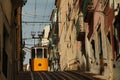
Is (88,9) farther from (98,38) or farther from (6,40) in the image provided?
(6,40)

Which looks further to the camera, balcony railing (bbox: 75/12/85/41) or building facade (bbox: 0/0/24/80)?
balcony railing (bbox: 75/12/85/41)

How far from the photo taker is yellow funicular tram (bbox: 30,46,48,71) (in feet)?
157

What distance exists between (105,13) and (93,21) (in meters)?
→ 4.74

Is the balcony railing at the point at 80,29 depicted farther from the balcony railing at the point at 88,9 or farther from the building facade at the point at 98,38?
the balcony railing at the point at 88,9

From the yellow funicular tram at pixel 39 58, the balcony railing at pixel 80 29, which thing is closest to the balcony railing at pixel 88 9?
the balcony railing at pixel 80 29

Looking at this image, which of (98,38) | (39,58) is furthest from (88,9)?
(39,58)

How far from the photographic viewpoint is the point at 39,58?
158 feet

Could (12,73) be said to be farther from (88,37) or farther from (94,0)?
(88,37)

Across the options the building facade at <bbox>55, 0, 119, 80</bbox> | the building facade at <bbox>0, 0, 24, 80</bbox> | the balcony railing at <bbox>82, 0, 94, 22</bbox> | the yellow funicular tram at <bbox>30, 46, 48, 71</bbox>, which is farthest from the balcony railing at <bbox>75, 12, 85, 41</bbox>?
the yellow funicular tram at <bbox>30, 46, 48, 71</bbox>

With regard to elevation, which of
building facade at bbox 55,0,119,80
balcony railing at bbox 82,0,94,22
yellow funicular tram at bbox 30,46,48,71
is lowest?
yellow funicular tram at bbox 30,46,48,71

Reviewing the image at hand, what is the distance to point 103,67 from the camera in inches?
860

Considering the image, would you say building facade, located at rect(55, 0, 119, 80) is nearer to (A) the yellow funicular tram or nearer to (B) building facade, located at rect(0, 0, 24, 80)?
(B) building facade, located at rect(0, 0, 24, 80)

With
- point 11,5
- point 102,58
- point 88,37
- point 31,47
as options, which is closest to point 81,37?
point 88,37

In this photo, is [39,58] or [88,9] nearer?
[88,9]
